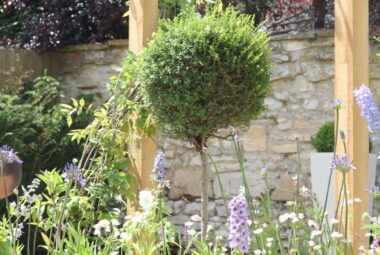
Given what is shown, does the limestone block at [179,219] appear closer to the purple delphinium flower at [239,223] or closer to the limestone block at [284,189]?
the limestone block at [284,189]

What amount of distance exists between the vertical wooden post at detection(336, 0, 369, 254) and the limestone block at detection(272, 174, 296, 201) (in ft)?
6.47

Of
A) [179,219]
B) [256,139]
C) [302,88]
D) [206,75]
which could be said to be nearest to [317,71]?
[302,88]

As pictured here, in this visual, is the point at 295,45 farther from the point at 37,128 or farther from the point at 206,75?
the point at 206,75

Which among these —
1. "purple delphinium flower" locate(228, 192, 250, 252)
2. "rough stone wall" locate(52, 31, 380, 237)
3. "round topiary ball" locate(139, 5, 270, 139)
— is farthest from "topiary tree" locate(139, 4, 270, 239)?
"rough stone wall" locate(52, 31, 380, 237)

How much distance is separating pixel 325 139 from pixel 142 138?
1596mm

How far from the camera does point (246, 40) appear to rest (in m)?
3.35

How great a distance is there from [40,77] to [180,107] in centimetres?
280

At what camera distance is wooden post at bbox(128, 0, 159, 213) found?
149 inches

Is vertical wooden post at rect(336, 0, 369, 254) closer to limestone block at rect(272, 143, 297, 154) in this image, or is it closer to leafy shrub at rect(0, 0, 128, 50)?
limestone block at rect(272, 143, 297, 154)

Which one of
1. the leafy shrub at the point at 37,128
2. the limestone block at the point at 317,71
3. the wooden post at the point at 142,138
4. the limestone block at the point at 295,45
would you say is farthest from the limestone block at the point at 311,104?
the wooden post at the point at 142,138

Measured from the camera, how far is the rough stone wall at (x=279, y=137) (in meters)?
5.31

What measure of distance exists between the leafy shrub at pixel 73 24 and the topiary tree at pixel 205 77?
2.78m

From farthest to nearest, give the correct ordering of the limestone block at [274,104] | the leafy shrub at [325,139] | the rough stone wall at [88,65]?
the rough stone wall at [88,65] < the limestone block at [274,104] < the leafy shrub at [325,139]

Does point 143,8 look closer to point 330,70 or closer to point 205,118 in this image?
point 205,118
